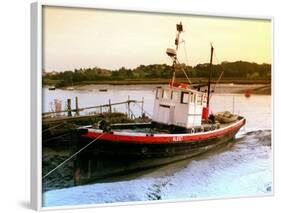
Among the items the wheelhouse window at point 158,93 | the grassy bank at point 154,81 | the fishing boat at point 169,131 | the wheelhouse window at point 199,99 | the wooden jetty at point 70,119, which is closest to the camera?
the wooden jetty at point 70,119

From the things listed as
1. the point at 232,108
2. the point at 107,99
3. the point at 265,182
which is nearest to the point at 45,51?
the point at 107,99

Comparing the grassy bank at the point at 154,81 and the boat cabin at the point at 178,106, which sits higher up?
the grassy bank at the point at 154,81

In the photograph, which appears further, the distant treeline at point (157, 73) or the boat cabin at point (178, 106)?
the boat cabin at point (178, 106)

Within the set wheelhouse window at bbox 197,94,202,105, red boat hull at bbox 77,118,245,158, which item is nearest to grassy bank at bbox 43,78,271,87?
wheelhouse window at bbox 197,94,202,105

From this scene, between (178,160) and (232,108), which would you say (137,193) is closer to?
(178,160)

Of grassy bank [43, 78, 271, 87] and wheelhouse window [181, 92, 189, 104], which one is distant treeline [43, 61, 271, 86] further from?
wheelhouse window [181, 92, 189, 104]

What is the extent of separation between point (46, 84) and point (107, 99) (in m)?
0.52

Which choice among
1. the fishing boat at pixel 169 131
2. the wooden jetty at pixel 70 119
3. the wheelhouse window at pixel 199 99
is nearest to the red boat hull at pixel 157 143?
the fishing boat at pixel 169 131

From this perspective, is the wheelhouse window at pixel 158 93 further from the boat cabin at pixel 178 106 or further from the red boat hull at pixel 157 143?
the red boat hull at pixel 157 143

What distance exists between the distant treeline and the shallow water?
3.8 inches

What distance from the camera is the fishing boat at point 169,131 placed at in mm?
4691

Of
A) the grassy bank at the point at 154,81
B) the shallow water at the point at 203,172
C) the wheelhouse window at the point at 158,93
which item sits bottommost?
the shallow water at the point at 203,172

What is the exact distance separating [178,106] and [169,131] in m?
0.23

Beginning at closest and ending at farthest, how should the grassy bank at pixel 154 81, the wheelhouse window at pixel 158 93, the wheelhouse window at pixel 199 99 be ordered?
the grassy bank at pixel 154 81, the wheelhouse window at pixel 158 93, the wheelhouse window at pixel 199 99
